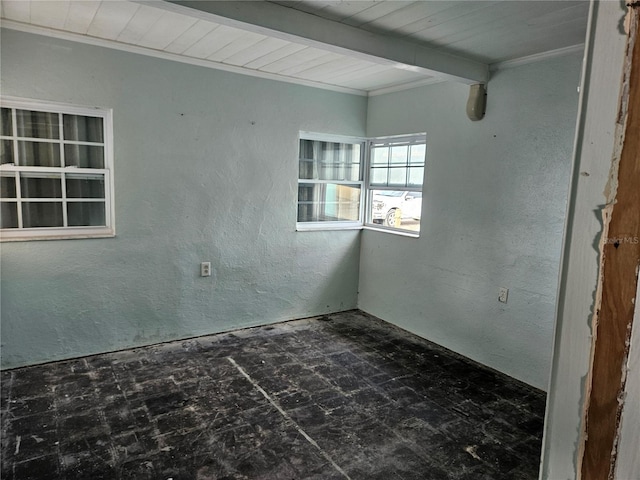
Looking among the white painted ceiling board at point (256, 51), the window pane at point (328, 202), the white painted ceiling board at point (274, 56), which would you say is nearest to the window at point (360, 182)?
the window pane at point (328, 202)

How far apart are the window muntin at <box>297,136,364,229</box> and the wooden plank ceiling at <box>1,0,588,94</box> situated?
3.31ft

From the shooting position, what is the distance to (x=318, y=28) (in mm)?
2408

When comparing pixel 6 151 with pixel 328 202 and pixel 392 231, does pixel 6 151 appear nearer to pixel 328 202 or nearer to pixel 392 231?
pixel 328 202

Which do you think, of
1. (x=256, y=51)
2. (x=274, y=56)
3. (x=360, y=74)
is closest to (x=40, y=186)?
(x=256, y=51)

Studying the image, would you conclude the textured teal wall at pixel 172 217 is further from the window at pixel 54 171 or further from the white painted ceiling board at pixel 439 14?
the white painted ceiling board at pixel 439 14

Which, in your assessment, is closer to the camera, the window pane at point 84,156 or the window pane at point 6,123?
the window pane at point 6,123

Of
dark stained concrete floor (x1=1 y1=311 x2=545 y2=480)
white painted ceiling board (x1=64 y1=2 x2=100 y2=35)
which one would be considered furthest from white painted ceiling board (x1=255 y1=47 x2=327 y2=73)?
dark stained concrete floor (x1=1 y1=311 x2=545 y2=480)

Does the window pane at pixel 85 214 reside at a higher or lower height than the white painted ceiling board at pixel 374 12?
lower

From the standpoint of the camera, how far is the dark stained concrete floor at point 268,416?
2.17 meters

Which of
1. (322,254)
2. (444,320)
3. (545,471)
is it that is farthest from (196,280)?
(545,471)

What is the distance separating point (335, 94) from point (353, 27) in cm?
181

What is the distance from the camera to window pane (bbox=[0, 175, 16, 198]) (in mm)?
2961

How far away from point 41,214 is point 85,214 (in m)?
0.29

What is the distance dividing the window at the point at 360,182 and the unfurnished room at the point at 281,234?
0.03m
